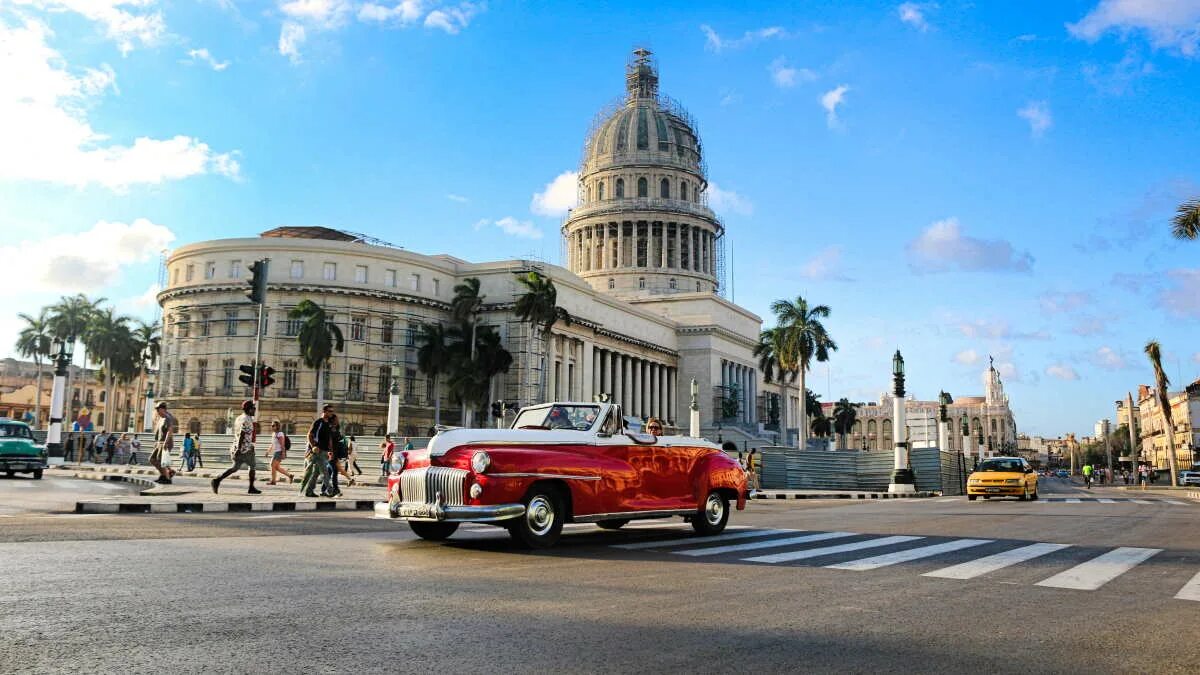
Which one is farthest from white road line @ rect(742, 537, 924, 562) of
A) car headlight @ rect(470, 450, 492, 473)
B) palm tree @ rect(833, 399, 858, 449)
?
palm tree @ rect(833, 399, 858, 449)

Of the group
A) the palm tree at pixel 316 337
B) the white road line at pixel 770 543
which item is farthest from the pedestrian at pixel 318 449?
the palm tree at pixel 316 337

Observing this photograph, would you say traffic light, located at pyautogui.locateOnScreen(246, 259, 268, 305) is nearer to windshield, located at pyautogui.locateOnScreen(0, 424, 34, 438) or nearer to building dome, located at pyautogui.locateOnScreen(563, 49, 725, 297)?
windshield, located at pyautogui.locateOnScreen(0, 424, 34, 438)

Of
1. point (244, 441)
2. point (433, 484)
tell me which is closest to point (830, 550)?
point (433, 484)

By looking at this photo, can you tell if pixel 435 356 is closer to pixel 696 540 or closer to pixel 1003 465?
pixel 1003 465

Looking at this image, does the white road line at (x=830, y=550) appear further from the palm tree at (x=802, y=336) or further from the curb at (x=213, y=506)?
the palm tree at (x=802, y=336)

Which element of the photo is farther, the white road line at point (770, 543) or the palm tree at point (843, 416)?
the palm tree at point (843, 416)

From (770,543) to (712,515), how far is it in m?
1.44

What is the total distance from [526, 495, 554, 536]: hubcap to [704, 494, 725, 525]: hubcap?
2919 mm

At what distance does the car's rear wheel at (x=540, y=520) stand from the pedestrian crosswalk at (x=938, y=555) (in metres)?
0.87

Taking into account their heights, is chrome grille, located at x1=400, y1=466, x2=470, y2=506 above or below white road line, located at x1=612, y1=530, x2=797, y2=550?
above

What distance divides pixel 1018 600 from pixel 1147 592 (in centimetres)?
149

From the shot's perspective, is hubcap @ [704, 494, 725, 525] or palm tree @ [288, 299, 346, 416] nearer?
hubcap @ [704, 494, 725, 525]

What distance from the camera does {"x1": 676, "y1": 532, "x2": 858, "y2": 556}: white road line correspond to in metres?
10.1

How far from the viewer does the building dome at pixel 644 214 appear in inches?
4040
